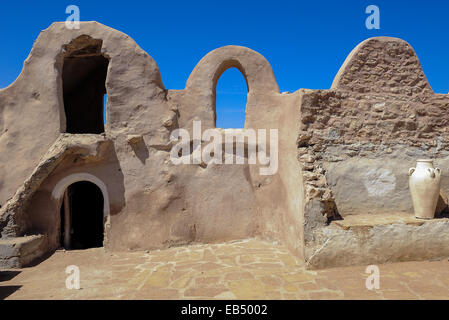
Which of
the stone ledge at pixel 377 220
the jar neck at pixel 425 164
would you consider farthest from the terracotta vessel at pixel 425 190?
the stone ledge at pixel 377 220

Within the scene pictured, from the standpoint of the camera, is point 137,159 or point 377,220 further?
point 137,159

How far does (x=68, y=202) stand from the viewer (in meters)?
7.09

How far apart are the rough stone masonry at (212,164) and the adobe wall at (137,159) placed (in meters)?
0.02

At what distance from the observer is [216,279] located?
4.74m

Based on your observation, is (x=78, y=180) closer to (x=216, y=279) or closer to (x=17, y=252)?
(x=17, y=252)

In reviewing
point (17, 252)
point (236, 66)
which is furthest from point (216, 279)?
point (236, 66)

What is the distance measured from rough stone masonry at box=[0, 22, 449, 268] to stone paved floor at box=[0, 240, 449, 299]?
15.8 inches

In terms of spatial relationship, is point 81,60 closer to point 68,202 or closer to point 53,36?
point 53,36

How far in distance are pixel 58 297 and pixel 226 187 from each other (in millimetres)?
3807

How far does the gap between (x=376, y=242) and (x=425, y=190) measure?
53.5 inches

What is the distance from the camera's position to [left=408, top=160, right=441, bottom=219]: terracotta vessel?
532 cm
